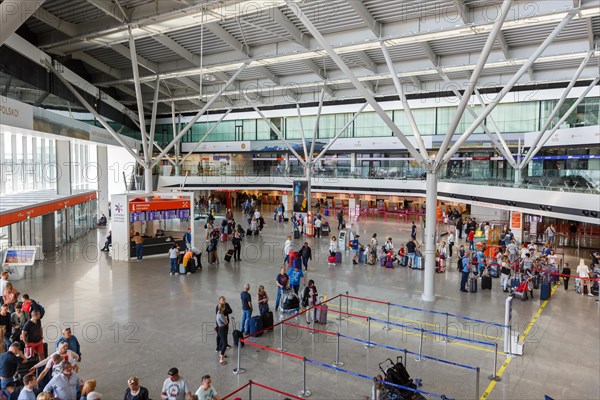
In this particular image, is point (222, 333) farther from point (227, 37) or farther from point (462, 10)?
point (227, 37)

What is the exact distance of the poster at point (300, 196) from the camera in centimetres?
3095

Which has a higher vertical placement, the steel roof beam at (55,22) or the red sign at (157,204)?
the steel roof beam at (55,22)

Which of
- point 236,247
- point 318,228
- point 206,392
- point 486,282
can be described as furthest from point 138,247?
point 206,392

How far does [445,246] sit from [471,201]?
749 cm

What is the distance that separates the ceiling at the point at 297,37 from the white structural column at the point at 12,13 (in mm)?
9790

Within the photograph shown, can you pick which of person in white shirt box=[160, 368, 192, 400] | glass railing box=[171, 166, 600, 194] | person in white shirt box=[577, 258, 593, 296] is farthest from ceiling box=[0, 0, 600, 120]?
person in white shirt box=[160, 368, 192, 400]

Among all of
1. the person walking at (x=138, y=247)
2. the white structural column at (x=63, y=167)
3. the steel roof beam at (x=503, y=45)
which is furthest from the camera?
the white structural column at (x=63, y=167)

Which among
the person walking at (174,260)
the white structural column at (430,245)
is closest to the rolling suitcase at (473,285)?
the white structural column at (430,245)

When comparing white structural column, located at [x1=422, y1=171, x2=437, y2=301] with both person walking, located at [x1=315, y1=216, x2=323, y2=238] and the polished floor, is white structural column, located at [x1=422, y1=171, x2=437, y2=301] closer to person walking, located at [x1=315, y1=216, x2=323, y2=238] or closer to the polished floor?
the polished floor

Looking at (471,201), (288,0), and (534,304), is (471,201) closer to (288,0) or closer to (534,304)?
(534,304)

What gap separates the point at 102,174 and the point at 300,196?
1494cm

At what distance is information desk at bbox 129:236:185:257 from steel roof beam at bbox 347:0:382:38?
514 inches

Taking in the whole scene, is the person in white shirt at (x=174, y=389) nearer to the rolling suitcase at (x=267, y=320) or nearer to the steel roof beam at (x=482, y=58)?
the rolling suitcase at (x=267, y=320)

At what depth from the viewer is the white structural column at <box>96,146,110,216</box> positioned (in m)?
33.4
